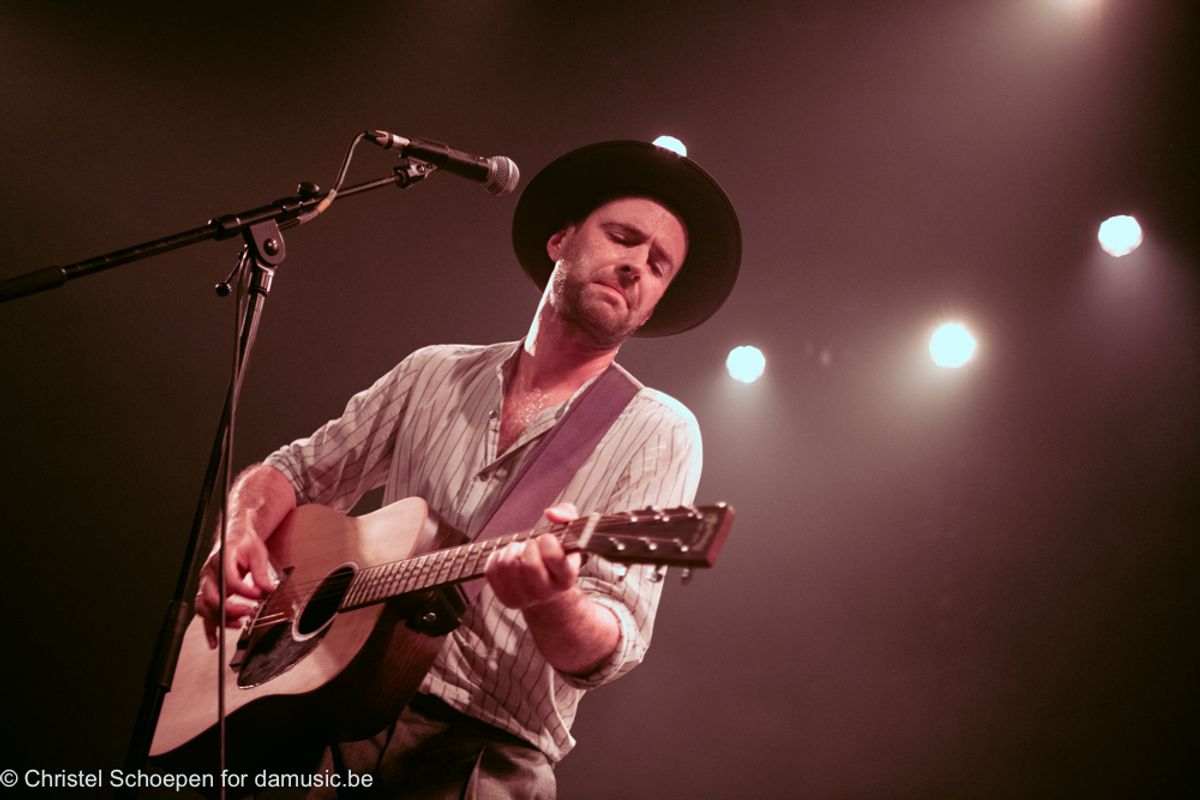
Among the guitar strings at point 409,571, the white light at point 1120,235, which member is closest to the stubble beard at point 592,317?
the guitar strings at point 409,571

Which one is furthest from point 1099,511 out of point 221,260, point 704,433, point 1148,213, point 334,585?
point 221,260

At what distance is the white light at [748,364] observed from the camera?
4781 mm

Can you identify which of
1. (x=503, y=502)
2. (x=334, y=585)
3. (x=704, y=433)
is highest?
(x=704, y=433)

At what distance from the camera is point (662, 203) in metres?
3.22

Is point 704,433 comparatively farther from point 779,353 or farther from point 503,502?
point 503,502

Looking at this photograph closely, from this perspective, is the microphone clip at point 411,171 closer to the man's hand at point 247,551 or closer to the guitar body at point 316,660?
the guitar body at point 316,660

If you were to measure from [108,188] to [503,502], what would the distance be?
2.88 m

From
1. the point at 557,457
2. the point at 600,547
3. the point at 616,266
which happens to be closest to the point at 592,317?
the point at 616,266

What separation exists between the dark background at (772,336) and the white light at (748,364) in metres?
0.06

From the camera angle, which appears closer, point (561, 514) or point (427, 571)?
point (561, 514)

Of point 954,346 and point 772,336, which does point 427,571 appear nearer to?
point 772,336

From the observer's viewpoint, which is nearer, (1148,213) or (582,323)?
(582,323)

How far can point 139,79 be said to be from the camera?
4199 mm

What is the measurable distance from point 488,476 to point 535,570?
790 mm
